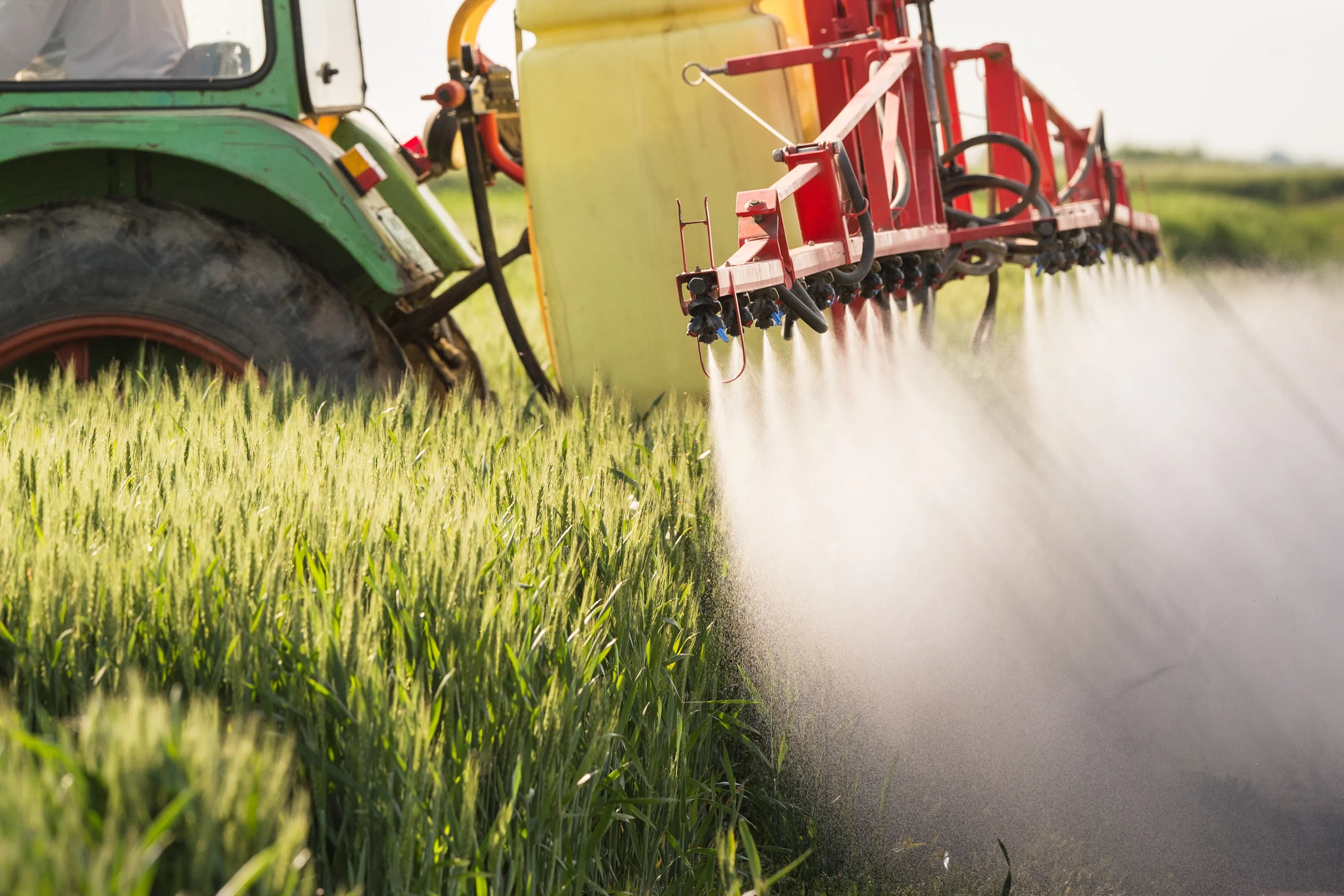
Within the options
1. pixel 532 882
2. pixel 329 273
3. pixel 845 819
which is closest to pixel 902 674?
pixel 845 819

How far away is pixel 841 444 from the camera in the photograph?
3410mm

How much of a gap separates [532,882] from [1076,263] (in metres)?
3.87

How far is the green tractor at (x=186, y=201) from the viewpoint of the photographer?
3.33 m

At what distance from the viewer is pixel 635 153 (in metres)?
3.73

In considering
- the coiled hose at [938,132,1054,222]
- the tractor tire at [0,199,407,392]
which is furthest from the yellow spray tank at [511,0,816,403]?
the coiled hose at [938,132,1054,222]

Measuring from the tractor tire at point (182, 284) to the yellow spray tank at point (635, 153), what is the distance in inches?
28.5

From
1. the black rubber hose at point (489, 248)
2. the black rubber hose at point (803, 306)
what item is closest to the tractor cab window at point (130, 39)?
the black rubber hose at point (489, 248)

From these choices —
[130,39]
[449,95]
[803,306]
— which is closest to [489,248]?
[449,95]

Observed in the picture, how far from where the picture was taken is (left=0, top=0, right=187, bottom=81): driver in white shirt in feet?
11.4

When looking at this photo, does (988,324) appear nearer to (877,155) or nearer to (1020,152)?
(1020,152)

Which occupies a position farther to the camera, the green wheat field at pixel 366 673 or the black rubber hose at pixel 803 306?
the black rubber hose at pixel 803 306

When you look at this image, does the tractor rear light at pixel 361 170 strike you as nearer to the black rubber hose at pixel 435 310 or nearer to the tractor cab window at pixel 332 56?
the tractor cab window at pixel 332 56

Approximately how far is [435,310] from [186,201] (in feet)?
2.64

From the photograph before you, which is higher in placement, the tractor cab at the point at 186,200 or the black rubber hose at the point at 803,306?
the tractor cab at the point at 186,200
